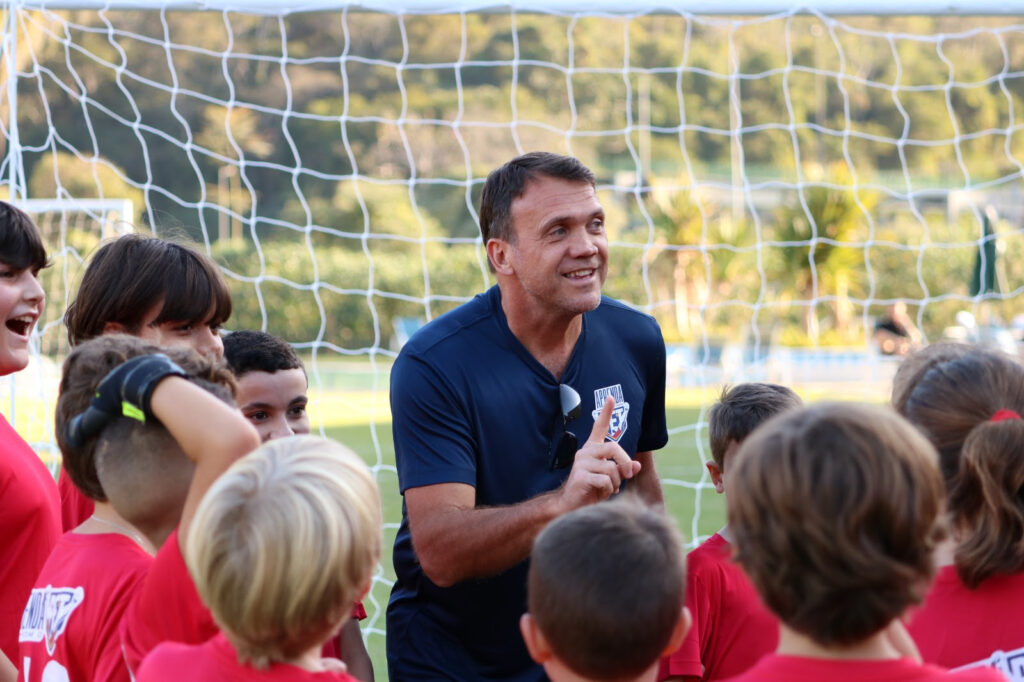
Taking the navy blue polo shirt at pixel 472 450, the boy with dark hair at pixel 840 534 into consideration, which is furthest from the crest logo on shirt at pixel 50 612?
the boy with dark hair at pixel 840 534

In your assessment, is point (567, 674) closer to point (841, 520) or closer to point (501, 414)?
point (841, 520)

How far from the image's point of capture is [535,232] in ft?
9.66

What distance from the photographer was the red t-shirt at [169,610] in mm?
1845

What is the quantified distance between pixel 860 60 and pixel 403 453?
150ft

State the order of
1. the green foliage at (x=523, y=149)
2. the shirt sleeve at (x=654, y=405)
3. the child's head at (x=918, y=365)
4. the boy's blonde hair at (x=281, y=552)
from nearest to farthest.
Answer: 1. the boy's blonde hair at (x=281, y=552)
2. the child's head at (x=918, y=365)
3. the shirt sleeve at (x=654, y=405)
4. the green foliage at (x=523, y=149)

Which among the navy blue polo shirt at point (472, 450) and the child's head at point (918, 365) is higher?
the child's head at point (918, 365)

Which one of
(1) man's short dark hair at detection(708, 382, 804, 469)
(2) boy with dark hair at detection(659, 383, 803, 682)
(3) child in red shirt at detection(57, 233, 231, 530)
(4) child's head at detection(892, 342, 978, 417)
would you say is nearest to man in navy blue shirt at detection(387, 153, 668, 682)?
(1) man's short dark hair at detection(708, 382, 804, 469)

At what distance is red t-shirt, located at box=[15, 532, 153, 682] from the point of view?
198 centimetres

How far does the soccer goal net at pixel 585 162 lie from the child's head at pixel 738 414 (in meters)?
→ 7.36

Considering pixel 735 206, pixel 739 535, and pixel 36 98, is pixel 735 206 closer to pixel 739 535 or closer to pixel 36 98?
pixel 36 98

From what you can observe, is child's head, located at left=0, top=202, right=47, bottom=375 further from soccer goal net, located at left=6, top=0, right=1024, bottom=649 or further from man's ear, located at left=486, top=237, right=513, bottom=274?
soccer goal net, located at left=6, top=0, right=1024, bottom=649

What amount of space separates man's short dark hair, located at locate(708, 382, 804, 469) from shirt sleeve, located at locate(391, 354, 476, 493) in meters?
0.59

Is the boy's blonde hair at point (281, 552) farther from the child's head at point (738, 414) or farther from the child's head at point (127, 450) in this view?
the child's head at point (738, 414)

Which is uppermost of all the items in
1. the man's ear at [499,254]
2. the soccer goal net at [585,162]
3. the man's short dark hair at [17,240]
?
the man's short dark hair at [17,240]
